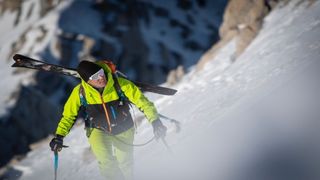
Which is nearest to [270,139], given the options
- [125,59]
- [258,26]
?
[258,26]

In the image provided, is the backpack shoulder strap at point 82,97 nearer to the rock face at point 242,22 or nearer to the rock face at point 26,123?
the rock face at point 242,22

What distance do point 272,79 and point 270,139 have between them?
4.82 m

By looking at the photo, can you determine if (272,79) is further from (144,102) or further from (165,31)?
(165,31)

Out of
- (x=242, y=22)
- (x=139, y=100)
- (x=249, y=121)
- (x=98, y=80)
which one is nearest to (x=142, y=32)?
(x=242, y=22)

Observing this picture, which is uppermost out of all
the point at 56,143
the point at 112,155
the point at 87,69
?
the point at 87,69

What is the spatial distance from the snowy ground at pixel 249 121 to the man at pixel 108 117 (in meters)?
0.93

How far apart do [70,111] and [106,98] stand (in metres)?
0.66

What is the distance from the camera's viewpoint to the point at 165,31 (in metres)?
91.6

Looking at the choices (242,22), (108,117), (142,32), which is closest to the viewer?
(108,117)

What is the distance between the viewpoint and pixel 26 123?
68312 millimetres

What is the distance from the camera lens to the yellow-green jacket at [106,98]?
7.88m

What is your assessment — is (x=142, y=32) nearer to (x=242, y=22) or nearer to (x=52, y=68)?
(x=242, y=22)

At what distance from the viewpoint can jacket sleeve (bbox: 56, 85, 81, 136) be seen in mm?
8023

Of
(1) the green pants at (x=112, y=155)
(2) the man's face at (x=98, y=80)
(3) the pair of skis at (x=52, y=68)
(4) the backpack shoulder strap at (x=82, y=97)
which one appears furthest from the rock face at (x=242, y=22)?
(2) the man's face at (x=98, y=80)
